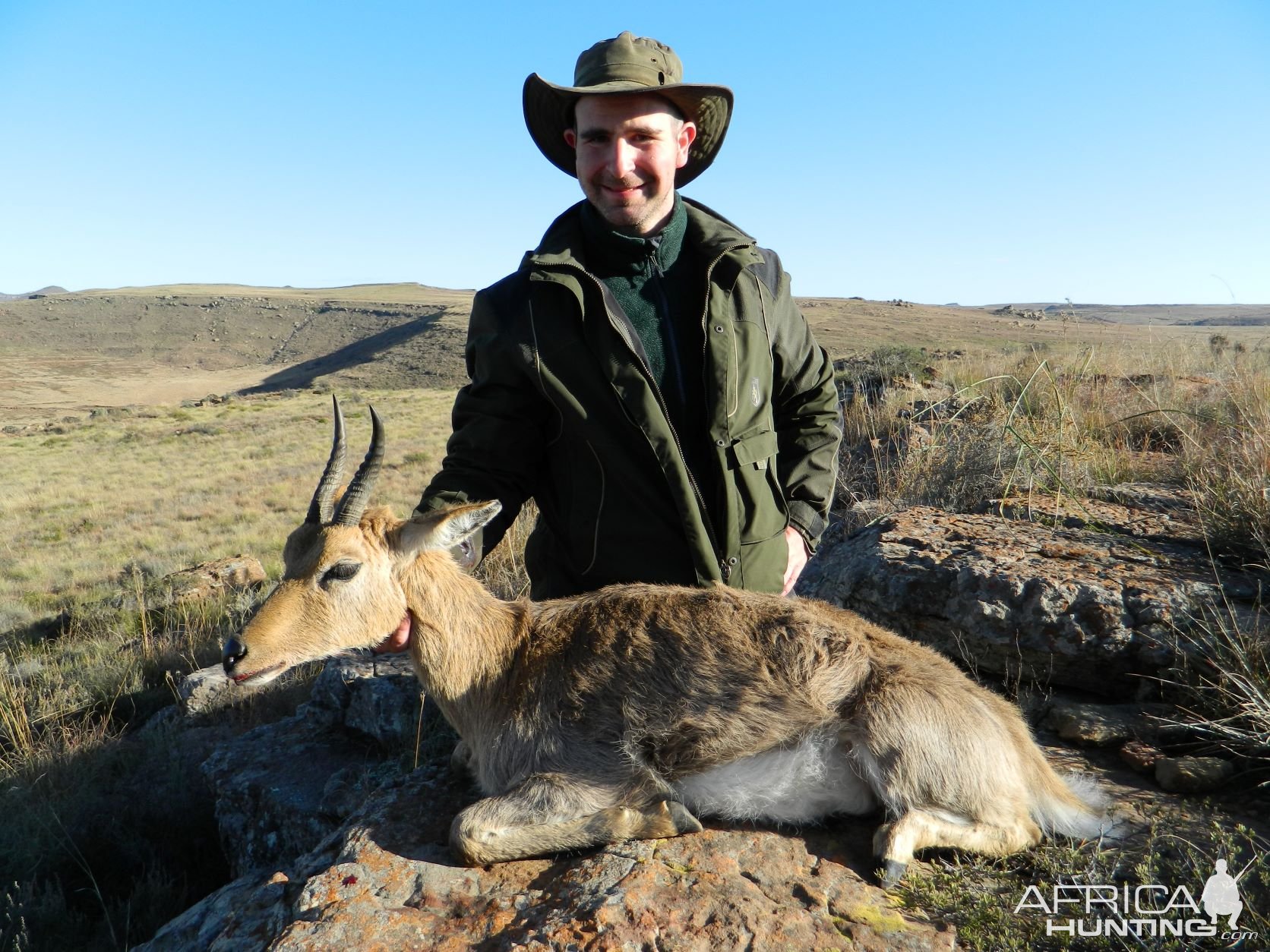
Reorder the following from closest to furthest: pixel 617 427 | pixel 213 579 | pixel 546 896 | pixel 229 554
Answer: pixel 546 896, pixel 617 427, pixel 213 579, pixel 229 554

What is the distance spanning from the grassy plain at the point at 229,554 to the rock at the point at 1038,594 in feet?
1.19

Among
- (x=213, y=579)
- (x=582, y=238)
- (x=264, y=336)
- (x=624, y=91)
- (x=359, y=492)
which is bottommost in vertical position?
(x=213, y=579)

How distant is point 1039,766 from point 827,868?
100 cm

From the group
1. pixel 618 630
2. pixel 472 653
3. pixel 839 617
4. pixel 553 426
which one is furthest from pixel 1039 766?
pixel 553 426

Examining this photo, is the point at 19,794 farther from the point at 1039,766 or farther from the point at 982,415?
the point at 982,415

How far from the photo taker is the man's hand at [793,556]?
4.71 meters

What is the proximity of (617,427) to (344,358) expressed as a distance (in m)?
99.1

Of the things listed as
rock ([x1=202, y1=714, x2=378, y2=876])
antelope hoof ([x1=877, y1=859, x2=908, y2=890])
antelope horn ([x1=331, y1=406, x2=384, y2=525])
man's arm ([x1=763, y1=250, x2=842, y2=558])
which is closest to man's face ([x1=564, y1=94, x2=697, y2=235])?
man's arm ([x1=763, y1=250, x2=842, y2=558])

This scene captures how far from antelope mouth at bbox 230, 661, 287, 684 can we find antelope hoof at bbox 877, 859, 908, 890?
2.46 meters

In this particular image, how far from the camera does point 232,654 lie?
3.22 metres

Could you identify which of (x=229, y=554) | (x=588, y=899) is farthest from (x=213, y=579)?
(x=588, y=899)

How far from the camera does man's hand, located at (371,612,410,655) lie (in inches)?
143

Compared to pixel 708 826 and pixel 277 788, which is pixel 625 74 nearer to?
pixel 708 826

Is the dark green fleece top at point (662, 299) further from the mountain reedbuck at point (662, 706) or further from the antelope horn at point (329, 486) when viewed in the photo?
the antelope horn at point (329, 486)
